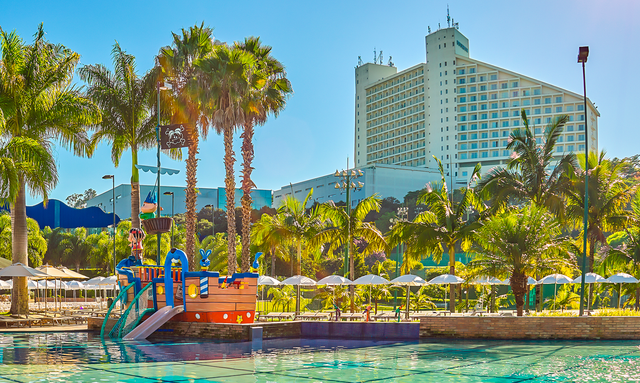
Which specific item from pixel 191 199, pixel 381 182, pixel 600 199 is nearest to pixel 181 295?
pixel 191 199

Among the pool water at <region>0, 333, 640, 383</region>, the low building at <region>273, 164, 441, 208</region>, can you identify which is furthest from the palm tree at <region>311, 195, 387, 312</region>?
the low building at <region>273, 164, 441, 208</region>

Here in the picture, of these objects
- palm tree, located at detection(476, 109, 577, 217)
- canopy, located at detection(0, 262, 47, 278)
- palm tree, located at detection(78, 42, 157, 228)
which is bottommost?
canopy, located at detection(0, 262, 47, 278)

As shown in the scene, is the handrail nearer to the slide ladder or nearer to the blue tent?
the slide ladder

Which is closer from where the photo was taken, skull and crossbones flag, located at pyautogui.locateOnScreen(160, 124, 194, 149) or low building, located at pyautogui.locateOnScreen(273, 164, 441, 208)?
skull and crossbones flag, located at pyautogui.locateOnScreen(160, 124, 194, 149)

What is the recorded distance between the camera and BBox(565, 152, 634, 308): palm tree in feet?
96.5

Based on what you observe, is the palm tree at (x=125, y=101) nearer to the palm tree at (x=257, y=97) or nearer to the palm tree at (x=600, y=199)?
the palm tree at (x=257, y=97)

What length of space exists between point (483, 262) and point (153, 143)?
56.3 ft

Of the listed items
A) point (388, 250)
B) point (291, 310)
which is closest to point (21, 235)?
point (291, 310)

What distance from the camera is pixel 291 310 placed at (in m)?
33.4

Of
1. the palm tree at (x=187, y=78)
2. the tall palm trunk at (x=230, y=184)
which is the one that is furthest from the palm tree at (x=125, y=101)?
the tall palm trunk at (x=230, y=184)

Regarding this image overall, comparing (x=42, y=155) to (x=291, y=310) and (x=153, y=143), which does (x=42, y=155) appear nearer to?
(x=153, y=143)

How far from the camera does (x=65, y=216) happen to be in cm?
7856

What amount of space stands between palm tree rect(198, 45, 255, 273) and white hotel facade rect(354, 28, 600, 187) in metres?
101

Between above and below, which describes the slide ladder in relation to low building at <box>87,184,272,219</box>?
below
